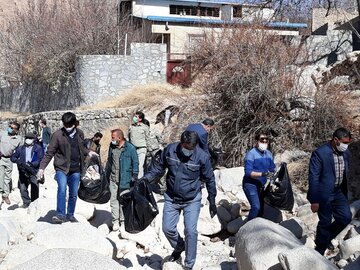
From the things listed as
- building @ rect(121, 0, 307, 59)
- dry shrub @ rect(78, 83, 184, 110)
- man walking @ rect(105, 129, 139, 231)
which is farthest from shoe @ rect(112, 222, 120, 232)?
building @ rect(121, 0, 307, 59)

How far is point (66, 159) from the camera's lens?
8.21 m

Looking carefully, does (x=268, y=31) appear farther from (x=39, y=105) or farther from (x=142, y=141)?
(x=39, y=105)

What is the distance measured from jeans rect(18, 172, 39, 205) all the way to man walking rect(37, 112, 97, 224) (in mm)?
2507

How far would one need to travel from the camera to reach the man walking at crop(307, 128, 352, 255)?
671 cm

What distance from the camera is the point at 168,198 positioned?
691cm

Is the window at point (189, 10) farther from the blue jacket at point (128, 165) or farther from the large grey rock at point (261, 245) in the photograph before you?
the large grey rock at point (261, 245)

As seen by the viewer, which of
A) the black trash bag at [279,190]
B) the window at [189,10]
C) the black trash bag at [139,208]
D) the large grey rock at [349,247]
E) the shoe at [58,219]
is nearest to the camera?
the large grey rock at [349,247]

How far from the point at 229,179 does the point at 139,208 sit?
11.1 feet

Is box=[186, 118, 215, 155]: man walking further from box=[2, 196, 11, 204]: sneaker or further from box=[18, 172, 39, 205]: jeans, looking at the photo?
box=[2, 196, 11, 204]: sneaker

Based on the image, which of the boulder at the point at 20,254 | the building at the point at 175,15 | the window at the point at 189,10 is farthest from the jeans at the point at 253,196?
the window at the point at 189,10

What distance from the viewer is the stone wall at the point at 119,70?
72.6 feet

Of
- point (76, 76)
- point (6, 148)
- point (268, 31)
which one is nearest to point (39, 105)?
point (76, 76)

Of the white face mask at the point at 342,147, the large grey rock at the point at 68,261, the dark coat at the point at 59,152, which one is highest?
the white face mask at the point at 342,147

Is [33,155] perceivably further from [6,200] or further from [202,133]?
[202,133]
